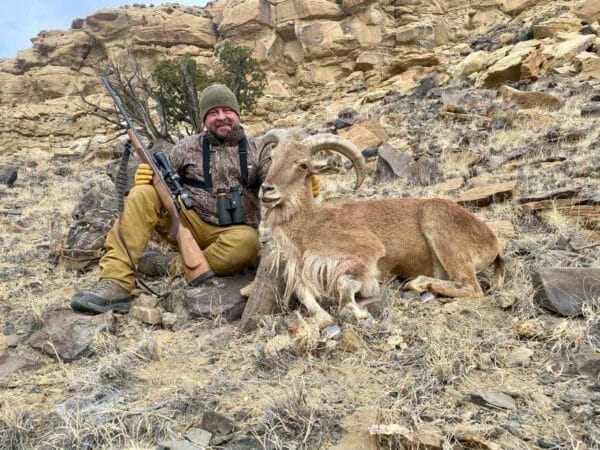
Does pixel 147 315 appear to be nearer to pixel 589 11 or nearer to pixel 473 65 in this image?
pixel 473 65

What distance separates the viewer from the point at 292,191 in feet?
15.4

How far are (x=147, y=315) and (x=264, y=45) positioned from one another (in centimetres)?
3504

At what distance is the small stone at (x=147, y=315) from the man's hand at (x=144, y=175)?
1383mm

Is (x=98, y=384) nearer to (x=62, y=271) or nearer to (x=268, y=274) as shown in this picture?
(x=268, y=274)

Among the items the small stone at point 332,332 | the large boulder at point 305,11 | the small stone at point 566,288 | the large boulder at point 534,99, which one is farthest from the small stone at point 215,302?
the large boulder at point 305,11

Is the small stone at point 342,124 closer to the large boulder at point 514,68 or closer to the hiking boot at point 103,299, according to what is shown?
the large boulder at point 514,68

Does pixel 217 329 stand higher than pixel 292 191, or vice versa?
pixel 292 191

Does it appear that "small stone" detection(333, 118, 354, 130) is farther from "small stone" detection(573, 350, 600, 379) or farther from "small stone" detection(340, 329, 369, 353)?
"small stone" detection(573, 350, 600, 379)

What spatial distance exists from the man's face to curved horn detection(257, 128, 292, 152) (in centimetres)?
50

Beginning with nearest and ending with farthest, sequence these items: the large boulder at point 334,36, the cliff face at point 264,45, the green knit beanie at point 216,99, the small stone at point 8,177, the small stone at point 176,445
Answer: the small stone at point 176,445
the green knit beanie at point 216,99
the small stone at point 8,177
the cliff face at point 264,45
the large boulder at point 334,36

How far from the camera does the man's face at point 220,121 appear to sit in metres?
5.64

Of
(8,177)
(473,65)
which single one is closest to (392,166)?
(8,177)

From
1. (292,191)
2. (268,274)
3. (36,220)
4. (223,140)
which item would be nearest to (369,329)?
(268,274)

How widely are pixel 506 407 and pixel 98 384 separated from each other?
8.71 ft
